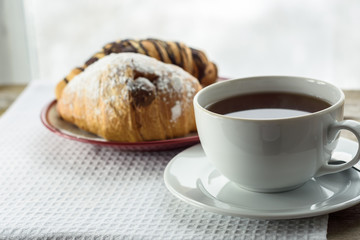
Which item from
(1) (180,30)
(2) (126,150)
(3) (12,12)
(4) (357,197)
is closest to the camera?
(4) (357,197)

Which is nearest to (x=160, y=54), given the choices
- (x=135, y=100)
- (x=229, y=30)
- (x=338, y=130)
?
(x=135, y=100)

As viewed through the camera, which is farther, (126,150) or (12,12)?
(12,12)

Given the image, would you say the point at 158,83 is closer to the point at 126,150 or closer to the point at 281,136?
the point at 126,150

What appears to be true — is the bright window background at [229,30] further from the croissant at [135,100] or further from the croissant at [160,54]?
the croissant at [135,100]

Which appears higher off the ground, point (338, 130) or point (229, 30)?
point (338, 130)

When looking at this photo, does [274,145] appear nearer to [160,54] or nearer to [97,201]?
[97,201]

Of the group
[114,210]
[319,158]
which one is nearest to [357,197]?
[319,158]
